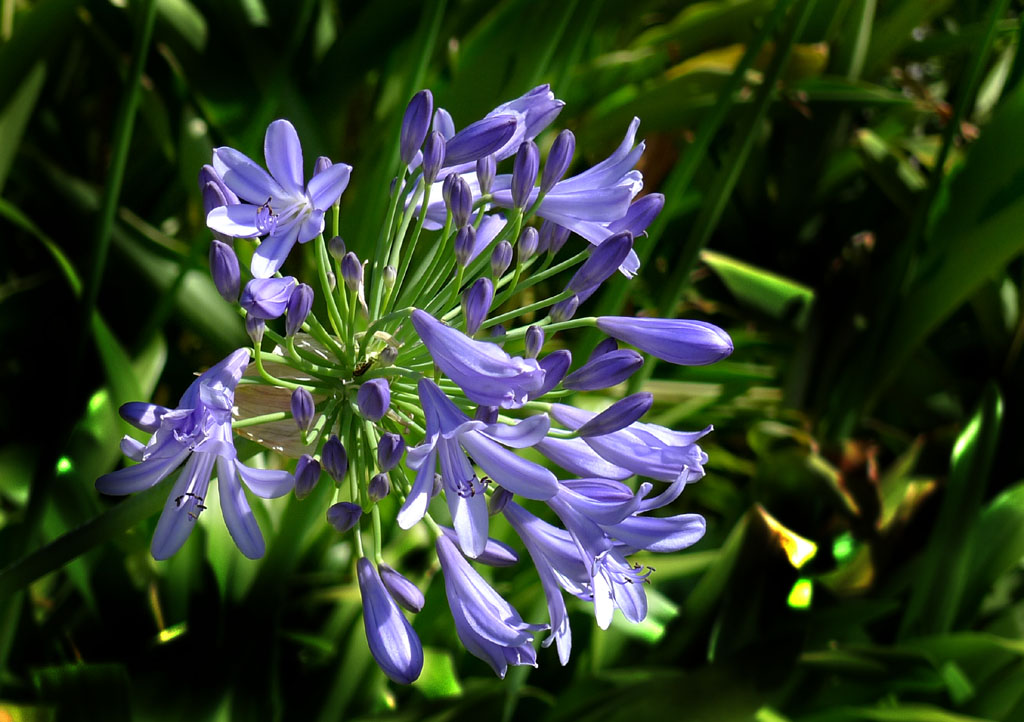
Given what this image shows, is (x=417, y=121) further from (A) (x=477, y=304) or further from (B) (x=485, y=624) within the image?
(B) (x=485, y=624)

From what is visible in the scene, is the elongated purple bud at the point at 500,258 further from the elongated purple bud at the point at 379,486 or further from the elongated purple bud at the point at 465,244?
the elongated purple bud at the point at 379,486

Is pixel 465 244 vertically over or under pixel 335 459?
over

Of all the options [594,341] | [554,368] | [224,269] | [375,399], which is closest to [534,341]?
[554,368]

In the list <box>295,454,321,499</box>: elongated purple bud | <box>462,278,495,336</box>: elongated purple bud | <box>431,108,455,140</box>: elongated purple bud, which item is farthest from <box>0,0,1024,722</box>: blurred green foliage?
<box>462,278,495,336</box>: elongated purple bud

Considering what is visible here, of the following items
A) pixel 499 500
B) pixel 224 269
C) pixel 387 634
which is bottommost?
pixel 387 634

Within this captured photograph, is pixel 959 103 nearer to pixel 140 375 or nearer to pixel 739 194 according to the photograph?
pixel 739 194

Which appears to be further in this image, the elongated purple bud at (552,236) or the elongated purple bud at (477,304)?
the elongated purple bud at (552,236)

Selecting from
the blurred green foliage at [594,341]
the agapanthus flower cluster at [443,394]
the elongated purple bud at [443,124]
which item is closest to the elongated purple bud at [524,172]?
the agapanthus flower cluster at [443,394]

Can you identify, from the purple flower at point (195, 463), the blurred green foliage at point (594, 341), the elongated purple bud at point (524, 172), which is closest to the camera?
the purple flower at point (195, 463)
